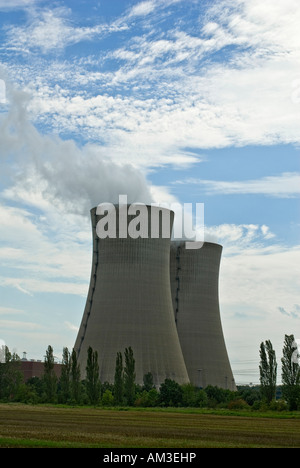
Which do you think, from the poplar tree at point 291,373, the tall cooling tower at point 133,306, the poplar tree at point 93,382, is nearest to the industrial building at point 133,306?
the tall cooling tower at point 133,306

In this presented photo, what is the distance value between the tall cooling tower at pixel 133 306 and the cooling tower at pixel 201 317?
6.28 m

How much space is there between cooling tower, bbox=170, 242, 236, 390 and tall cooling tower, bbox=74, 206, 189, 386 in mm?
6285

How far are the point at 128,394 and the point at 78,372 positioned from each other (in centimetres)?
344

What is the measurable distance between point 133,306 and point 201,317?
984 centimetres

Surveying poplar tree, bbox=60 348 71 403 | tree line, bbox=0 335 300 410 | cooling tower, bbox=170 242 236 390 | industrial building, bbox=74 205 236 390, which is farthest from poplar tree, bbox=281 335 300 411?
poplar tree, bbox=60 348 71 403

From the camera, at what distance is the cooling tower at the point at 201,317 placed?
51.2 meters

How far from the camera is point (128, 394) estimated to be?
136 ft

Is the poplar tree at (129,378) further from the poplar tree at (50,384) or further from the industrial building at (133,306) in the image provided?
the poplar tree at (50,384)
